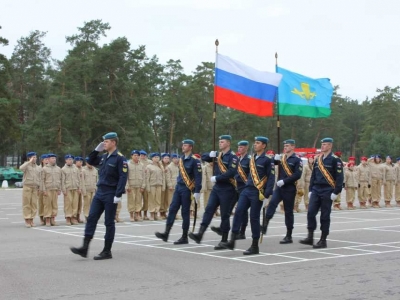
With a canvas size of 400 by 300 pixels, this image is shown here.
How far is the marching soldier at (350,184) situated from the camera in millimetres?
25219

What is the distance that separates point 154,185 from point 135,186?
0.66m

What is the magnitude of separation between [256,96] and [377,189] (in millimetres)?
14255

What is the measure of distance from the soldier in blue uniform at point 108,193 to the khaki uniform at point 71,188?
7.20 meters

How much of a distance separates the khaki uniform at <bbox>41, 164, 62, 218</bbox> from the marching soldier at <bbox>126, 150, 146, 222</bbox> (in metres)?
2.28

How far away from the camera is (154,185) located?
19562 millimetres

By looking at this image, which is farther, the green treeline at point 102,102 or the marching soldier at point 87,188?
the green treeline at point 102,102

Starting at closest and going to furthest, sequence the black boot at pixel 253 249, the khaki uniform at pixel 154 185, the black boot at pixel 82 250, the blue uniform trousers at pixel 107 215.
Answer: the black boot at pixel 82 250 → the blue uniform trousers at pixel 107 215 → the black boot at pixel 253 249 → the khaki uniform at pixel 154 185

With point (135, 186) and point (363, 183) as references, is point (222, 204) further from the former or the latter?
point (363, 183)

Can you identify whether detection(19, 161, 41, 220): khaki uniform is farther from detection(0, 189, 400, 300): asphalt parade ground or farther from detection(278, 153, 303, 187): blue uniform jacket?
detection(278, 153, 303, 187): blue uniform jacket

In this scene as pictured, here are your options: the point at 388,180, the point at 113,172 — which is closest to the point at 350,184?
the point at 388,180

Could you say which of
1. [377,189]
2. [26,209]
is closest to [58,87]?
[377,189]

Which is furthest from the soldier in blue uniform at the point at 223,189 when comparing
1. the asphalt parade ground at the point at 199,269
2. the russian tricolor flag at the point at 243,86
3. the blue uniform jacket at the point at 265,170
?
the russian tricolor flag at the point at 243,86

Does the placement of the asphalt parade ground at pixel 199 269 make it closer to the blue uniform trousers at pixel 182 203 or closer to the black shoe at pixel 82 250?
the black shoe at pixel 82 250

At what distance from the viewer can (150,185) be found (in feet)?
64.1
